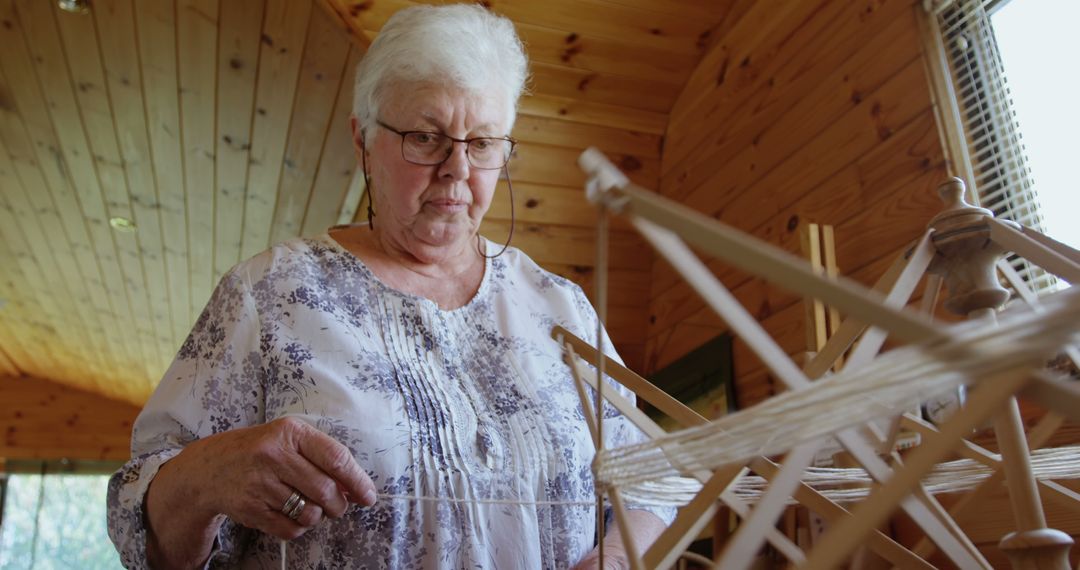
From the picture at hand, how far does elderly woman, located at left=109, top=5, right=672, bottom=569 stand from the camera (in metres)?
0.73

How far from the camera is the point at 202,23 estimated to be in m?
2.15

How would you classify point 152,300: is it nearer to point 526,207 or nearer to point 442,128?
point 526,207

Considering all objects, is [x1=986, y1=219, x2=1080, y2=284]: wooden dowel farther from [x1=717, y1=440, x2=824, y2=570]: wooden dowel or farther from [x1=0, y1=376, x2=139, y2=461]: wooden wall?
[x1=0, y1=376, x2=139, y2=461]: wooden wall

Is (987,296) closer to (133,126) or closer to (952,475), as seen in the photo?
(952,475)

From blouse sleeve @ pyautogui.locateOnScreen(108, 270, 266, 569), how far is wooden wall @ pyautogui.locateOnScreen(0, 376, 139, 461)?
6651mm

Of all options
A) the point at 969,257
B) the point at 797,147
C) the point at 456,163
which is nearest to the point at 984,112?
the point at 797,147

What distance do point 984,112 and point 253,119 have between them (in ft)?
6.38

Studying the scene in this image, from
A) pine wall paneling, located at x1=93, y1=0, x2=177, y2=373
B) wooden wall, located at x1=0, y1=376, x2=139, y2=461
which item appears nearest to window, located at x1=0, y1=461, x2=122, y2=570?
wooden wall, located at x1=0, y1=376, x2=139, y2=461

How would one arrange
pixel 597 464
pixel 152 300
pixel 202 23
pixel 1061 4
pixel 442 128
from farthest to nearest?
pixel 152 300
pixel 202 23
pixel 1061 4
pixel 442 128
pixel 597 464

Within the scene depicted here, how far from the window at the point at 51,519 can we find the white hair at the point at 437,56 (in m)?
7.02

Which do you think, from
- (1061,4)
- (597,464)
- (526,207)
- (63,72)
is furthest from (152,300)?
(597,464)

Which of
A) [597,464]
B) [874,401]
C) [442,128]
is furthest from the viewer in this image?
[442,128]

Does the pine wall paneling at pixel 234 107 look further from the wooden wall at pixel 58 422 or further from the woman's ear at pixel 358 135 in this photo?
the wooden wall at pixel 58 422

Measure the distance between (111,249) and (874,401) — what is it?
12.6 ft
